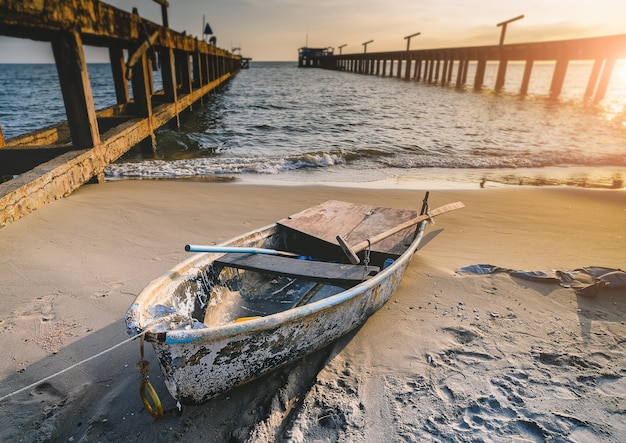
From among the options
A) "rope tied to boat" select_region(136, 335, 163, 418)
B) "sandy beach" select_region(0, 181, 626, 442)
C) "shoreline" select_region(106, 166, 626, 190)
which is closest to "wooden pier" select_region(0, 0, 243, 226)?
"sandy beach" select_region(0, 181, 626, 442)

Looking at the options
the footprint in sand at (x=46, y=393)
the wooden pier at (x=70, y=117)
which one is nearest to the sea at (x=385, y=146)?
the wooden pier at (x=70, y=117)

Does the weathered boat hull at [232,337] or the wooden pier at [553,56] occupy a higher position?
the wooden pier at [553,56]

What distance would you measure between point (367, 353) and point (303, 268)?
94 centimetres

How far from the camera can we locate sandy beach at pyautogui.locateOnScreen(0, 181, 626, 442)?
2385mm

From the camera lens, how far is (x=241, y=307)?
3.46 meters

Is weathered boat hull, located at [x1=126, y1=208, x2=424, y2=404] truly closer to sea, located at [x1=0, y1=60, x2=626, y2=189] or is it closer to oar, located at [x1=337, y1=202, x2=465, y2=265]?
oar, located at [x1=337, y1=202, x2=465, y2=265]

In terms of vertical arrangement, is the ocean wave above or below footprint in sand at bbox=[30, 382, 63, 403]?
above

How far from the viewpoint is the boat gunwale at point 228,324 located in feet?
6.70

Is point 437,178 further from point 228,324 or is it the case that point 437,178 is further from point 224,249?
point 228,324

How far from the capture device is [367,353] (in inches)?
122

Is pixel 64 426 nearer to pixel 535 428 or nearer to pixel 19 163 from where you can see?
pixel 535 428

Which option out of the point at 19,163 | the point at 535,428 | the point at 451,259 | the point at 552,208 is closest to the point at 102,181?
the point at 19,163

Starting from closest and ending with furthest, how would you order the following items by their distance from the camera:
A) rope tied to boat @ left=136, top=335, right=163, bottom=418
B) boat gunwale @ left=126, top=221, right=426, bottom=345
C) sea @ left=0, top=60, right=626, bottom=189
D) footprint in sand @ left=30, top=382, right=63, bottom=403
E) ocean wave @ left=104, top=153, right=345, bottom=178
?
boat gunwale @ left=126, top=221, right=426, bottom=345
rope tied to boat @ left=136, top=335, right=163, bottom=418
footprint in sand @ left=30, top=382, right=63, bottom=403
ocean wave @ left=104, top=153, right=345, bottom=178
sea @ left=0, top=60, right=626, bottom=189

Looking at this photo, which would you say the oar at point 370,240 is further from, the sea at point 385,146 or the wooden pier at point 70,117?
the wooden pier at point 70,117
